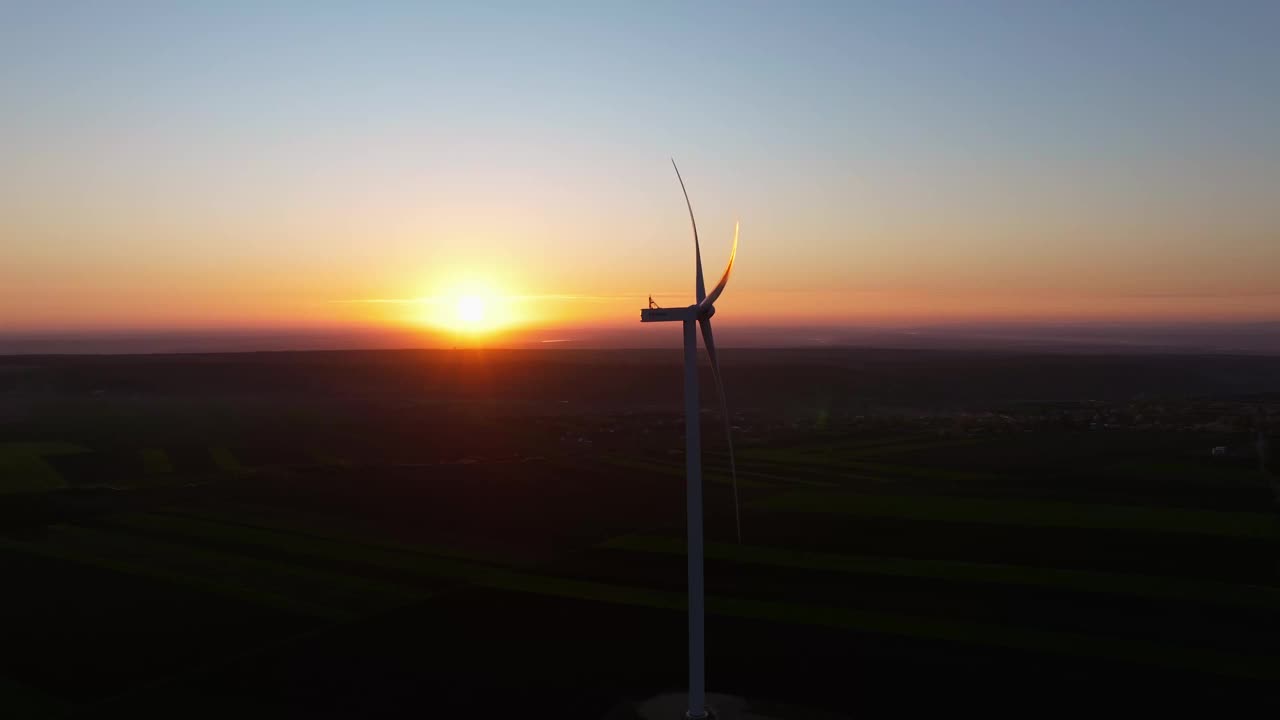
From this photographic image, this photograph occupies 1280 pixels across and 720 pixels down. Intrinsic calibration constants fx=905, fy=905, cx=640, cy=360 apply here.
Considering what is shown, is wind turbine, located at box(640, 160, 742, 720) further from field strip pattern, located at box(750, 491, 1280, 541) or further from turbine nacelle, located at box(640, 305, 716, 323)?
field strip pattern, located at box(750, 491, 1280, 541)

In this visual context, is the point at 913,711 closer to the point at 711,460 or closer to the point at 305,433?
the point at 711,460

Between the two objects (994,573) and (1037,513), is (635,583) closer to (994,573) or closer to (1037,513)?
(994,573)

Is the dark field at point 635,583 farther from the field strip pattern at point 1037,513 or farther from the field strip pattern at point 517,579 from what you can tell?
the field strip pattern at point 1037,513

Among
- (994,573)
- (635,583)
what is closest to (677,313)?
(635,583)

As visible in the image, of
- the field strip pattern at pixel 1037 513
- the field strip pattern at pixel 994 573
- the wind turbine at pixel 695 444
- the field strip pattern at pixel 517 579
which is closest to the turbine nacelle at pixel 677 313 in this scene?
the wind turbine at pixel 695 444

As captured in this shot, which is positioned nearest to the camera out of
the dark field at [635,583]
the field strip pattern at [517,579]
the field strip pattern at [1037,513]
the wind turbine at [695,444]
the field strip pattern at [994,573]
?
the wind turbine at [695,444]

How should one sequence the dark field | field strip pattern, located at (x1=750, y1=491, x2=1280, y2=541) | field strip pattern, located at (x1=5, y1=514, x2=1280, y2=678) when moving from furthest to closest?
field strip pattern, located at (x1=750, y1=491, x2=1280, y2=541) → field strip pattern, located at (x1=5, y1=514, x2=1280, y2=678) → the dark field

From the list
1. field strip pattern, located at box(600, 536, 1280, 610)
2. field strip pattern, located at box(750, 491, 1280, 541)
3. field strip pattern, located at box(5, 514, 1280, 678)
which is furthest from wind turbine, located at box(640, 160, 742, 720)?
field strip pattern, located at box(750, 491, 1280, 541)

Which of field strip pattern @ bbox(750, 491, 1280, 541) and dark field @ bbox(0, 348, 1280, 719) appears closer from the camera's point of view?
dark field @ bbox(0, 348, 1280, 719)

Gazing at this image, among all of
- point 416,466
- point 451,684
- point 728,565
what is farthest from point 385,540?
point 416,466
